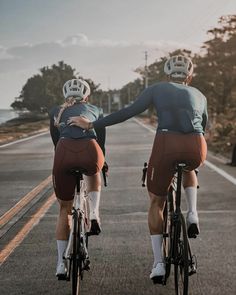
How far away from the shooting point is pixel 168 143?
16.1 ft

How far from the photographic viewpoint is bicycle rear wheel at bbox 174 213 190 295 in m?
4.64

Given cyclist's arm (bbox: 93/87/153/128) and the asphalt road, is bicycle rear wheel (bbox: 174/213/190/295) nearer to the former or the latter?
the asphalt road

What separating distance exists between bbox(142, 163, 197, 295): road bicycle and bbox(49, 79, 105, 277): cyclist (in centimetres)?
54

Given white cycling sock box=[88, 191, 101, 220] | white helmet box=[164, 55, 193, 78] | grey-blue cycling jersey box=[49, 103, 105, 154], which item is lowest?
white cycling sock box=[88, 191, 101, 220]

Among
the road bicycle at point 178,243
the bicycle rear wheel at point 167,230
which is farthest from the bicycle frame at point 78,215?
the bicycle rear wheel at point 167,230

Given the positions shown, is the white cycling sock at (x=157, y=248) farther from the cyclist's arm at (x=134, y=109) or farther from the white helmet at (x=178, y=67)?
the white helmet at (x=178, y=67)

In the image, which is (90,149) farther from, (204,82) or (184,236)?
(204,82)

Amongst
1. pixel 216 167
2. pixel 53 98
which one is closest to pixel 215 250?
pixel 216 167

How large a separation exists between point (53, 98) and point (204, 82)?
8936 cm

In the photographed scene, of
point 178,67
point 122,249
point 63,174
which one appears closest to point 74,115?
point 63,174

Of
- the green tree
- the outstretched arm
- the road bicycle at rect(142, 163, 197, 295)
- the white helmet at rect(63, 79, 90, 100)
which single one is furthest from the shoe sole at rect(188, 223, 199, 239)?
the green tree

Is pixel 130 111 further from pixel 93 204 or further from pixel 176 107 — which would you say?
pixel 93 204

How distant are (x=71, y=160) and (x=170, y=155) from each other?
0.89 meters

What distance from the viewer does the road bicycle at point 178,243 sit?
467cm
